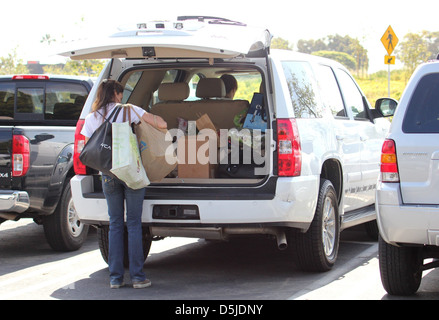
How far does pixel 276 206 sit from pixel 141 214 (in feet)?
3.69

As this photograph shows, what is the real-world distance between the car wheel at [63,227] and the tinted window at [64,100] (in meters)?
0.95

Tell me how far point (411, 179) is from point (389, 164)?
194 mm

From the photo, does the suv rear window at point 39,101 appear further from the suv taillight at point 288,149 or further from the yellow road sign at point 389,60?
the yellow road sign at point 389,60

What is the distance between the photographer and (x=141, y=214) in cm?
630

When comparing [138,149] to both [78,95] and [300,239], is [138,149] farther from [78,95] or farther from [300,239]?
[78,95]

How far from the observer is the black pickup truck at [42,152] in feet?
25.0

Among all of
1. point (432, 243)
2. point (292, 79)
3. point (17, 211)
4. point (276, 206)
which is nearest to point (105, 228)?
point (17, 211)

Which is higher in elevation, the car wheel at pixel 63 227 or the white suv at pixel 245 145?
the white suv at pixel 245 145

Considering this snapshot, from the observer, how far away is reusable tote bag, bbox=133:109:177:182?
Result: 6266mm

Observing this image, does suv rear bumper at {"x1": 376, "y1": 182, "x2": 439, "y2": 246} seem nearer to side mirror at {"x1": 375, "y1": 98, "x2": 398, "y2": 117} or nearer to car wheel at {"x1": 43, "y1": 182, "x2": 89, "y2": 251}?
side mirror at {"x1": 375, "y1": 98, "x2": 398, "y2": 117}

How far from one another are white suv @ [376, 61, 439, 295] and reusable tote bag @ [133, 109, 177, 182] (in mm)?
1816

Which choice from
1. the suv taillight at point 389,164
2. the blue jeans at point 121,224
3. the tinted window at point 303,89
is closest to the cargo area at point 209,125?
the tinted window at point 303,89

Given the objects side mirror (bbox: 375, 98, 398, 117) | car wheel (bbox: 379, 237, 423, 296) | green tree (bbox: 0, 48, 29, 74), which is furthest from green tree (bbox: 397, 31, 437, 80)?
car wheel (bbox: 379, 237, 423, 296)
